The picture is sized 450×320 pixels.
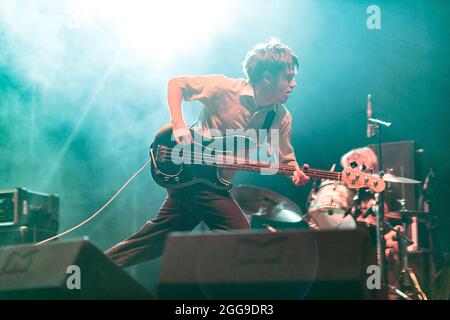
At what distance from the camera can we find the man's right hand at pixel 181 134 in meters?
3.78

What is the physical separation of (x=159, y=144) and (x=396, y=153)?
2856mm

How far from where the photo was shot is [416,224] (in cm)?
546

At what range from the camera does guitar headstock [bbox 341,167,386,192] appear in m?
4.05

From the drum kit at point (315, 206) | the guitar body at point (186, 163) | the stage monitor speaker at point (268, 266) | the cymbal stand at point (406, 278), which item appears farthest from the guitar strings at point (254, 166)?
the stage monitor speaker at point (268, 266)

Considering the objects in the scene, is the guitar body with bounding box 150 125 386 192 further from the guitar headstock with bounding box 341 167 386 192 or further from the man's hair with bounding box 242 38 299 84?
the man's hair with bounding box 242 38 299 84

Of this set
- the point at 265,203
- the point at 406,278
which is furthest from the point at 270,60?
the point at 406,278

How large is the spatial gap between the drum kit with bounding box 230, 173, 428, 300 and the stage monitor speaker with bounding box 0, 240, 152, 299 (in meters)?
2.37

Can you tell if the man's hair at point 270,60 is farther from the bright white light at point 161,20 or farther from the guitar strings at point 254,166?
the bright white light at point 161,20

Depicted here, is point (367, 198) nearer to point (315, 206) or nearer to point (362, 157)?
point (315, 206)

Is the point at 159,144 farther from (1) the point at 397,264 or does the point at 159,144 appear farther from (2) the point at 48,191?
(1) the point at 397,264

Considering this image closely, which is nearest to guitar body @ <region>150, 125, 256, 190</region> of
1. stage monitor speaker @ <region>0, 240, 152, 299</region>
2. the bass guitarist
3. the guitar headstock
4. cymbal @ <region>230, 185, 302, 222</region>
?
the bass guitarist

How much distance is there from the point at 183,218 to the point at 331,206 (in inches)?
59.3

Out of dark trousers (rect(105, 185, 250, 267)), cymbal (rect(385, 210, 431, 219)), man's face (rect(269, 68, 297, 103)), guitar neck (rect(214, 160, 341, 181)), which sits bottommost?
dark trousers (rect(105, 185, 250, 267))
